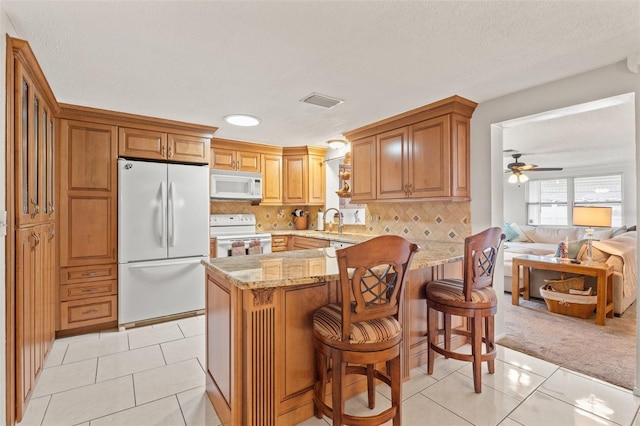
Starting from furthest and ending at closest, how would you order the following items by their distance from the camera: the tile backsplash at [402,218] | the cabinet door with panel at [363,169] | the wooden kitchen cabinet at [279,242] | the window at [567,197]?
the window at [567,197]
the wooden kitchen cabinet at [279,242]
the cabinet door with panel at [363,169]
the tile backsplash at [402,218]

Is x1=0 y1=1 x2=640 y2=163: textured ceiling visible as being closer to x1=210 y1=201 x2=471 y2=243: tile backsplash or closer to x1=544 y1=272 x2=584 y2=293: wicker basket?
x1=210 y1=201 x2=471 y2=243: tile backsplash

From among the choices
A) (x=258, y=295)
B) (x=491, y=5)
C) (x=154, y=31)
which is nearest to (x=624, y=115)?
(x=491, y=5)

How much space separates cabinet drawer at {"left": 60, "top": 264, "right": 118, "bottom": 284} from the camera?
3.09 m

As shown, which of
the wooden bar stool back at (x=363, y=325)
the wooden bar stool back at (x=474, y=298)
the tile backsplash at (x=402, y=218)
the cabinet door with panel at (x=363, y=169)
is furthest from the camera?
the cabinet door with panel at (x=363, y=169)

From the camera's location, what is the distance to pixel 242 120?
345cm

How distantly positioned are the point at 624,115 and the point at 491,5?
3160 mm

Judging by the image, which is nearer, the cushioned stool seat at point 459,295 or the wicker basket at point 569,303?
the cushioned stool seat at point 459,295

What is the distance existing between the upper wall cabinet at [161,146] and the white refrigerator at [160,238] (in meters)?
0.11

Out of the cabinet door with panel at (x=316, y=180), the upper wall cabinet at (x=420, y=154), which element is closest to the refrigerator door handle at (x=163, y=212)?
the cabinet door with panel at (x=316, y=180)

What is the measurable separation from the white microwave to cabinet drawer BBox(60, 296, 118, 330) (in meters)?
1.66

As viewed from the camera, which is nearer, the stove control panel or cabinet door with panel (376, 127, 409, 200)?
cabinet door with panel (376, 127, 409, 200)

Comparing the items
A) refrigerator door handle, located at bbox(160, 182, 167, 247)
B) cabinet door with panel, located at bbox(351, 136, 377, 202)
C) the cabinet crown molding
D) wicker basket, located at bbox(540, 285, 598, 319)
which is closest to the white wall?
the cabinet crown molding

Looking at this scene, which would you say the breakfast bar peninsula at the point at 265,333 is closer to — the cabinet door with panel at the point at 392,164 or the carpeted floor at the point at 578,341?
the cabinet door with panel at the point at 392,164

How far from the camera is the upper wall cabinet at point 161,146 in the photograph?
131 inches
